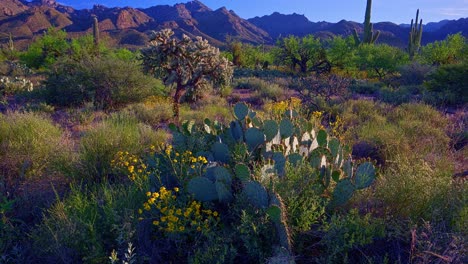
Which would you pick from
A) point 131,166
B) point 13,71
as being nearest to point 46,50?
point 13,71

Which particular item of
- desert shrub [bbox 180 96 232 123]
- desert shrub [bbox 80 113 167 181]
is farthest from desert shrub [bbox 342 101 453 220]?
desert shrub [bbox 80 113 167 181]

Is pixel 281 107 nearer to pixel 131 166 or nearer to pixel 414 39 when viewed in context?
pixel 131 166

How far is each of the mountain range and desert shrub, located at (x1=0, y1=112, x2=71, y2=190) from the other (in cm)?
5499

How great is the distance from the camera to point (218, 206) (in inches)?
132

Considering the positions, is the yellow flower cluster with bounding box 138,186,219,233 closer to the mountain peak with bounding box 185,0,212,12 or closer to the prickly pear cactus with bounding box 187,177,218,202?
the prickly pear cactus with bounding box 187,177,218,202

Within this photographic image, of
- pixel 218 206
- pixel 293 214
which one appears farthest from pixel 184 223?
pixel 293 214

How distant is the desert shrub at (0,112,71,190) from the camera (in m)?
4.54

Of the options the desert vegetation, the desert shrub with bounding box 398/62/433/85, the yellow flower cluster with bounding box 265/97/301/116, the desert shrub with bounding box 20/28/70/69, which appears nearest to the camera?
the desert vegetation

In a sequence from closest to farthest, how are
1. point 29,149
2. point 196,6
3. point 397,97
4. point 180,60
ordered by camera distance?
point 29,149
point 180,60
point 397,97
point 196,6

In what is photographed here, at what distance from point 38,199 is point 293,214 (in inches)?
112

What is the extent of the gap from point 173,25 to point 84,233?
106m

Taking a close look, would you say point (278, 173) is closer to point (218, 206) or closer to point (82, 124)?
point (218, 206)

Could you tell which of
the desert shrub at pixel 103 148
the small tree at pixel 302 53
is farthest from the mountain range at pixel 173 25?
the desert shrub at pixel 103 148

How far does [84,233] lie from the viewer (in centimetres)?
282
